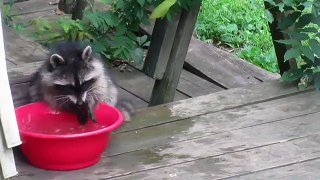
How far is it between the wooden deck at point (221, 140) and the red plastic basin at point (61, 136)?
2.2 inches

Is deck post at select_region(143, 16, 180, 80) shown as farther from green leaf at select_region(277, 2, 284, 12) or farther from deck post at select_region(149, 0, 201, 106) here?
green leaf at select_region(277, 2, 284, 12)

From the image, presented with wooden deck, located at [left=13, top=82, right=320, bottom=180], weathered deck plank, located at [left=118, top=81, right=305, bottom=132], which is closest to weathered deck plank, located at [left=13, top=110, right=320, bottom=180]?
wooden deck, located at [left=13, top=82, right=320, bottom=180]

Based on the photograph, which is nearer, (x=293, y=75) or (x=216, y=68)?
(x=293, y=75)

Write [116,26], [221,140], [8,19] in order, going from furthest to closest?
1. [8,19]
2. [116,26]
3. [221,140]

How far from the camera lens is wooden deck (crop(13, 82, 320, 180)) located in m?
3.24

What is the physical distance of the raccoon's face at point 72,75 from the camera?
339 cm

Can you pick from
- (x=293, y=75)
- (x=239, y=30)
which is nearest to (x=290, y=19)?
(x=293, y=75)

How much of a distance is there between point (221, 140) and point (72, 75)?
0.81 metres

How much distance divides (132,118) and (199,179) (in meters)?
0.75

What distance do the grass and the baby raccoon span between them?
2.13 meters

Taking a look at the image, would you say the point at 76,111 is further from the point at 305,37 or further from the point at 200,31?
the point at 200,31

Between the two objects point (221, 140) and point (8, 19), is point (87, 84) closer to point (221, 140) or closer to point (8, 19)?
point (221, 140)

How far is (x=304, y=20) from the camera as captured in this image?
4.00m

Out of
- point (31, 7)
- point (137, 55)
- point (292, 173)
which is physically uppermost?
point (292, 173)
